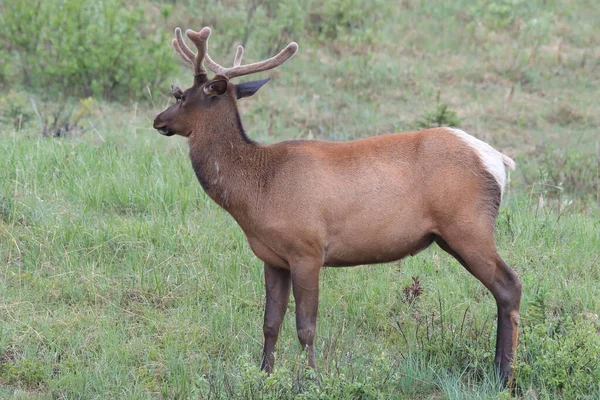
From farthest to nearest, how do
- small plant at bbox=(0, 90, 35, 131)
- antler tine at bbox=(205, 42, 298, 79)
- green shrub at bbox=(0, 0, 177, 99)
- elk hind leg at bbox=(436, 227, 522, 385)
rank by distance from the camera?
green shrub at bbox=(0, 0, 177, 99)
small plant at bbox=(0, 90, 35, 131)
antler tine at bbox=(205, 42, 298, 79)
elk hind leg at bbox=(436, 227, 522, 385)

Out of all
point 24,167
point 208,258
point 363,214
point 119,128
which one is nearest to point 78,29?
point 119,128

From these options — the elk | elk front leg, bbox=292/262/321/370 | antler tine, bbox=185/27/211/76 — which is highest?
antler tine, bbox=185/27/211/76

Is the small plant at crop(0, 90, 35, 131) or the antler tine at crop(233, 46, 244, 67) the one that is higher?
the antler tine at crop(233, 46, 244, 67)

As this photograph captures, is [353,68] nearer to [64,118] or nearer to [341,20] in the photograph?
[341,20]

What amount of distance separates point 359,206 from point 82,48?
7685 millimetres

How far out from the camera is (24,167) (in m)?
8.50

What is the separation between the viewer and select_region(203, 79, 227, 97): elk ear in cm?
604

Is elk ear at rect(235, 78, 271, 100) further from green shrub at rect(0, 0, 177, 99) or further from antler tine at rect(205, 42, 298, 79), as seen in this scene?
green shrub at rect(0, 0, 177, 99)

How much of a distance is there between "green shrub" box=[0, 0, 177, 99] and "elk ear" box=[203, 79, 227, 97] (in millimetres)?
6610

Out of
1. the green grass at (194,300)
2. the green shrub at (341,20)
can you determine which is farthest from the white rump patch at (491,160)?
the green shrub at (341,20)

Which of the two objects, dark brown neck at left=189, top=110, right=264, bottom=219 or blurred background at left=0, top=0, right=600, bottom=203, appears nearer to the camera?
dark brown neck at left=189, top=110, right=264, bottom=219

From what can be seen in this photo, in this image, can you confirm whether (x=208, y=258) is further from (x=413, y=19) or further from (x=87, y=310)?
(x=413, y=19)

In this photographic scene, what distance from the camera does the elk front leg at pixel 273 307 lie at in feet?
20.0

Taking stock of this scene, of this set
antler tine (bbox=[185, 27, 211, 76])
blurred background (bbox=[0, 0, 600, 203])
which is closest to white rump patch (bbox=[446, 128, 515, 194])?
antler tine (bbox=[185, 27, 211, 76])
